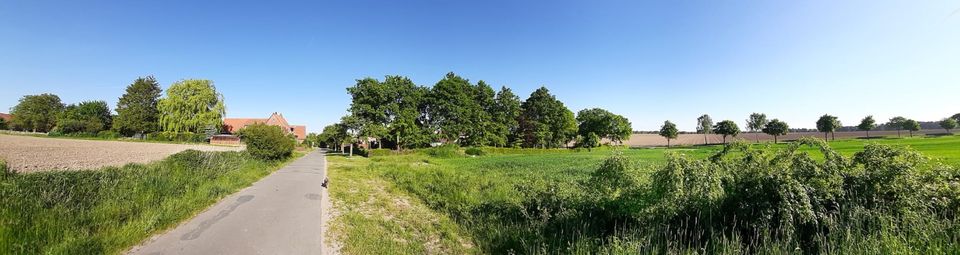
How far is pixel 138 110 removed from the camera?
202 feet

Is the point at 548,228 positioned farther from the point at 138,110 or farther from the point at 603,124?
the point at 138,110

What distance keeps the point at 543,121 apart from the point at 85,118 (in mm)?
84562

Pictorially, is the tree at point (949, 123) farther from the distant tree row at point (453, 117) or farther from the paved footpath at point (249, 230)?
the paved footpath at point (249, 230)

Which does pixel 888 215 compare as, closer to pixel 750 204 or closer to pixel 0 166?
pixel 750 204

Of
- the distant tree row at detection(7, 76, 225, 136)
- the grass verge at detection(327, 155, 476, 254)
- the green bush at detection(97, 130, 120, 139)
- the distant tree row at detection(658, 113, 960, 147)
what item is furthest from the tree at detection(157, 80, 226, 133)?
the distant tree row at detection(658, 113, 960, 147)

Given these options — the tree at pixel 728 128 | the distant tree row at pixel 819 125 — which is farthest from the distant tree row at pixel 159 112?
the tree at pixel 728 128

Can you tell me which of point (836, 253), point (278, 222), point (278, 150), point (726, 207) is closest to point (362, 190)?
point (278, 222)

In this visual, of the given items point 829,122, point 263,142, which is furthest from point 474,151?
point 829,122

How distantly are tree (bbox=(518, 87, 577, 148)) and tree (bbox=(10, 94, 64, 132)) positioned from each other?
91404 millimetres

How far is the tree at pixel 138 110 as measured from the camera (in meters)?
60.8

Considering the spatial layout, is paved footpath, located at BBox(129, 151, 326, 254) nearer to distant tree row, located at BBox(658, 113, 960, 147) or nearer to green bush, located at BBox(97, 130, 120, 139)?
green bush, located at BBox(97, 130, 120, 139)

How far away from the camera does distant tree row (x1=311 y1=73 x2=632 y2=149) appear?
46.5m

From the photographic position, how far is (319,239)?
6.34 m

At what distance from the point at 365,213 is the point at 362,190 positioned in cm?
425
